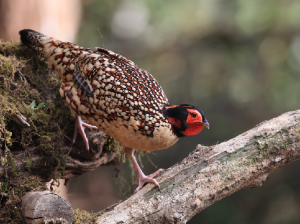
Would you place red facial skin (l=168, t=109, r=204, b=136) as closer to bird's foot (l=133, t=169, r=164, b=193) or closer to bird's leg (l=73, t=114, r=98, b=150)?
bird's foot (l=133, t=169, r=164, b=193)

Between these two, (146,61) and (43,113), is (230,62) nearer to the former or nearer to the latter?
(146,61)

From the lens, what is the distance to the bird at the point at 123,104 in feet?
8.57

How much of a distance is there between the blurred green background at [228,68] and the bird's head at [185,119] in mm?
3064

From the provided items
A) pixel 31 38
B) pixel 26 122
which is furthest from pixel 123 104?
pixel 31 38

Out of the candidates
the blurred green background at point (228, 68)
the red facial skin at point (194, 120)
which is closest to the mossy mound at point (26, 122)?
Result: the red facial skin at point (194, 120)

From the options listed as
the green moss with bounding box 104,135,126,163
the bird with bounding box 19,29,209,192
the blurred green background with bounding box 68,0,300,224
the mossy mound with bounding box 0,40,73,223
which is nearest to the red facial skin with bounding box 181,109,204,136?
the bird with bounding box 19,29,209,192

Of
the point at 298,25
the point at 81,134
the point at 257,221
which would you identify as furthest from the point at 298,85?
the point at 81,134

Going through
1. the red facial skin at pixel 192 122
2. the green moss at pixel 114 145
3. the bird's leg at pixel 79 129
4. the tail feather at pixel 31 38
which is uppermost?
the tail feather at pixel 31 38

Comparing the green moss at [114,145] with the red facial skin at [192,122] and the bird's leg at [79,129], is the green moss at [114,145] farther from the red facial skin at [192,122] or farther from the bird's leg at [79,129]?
the red facial skin at [192,122]

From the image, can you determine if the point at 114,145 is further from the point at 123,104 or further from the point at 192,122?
the point at 192,122

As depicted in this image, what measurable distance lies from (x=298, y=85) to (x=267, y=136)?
151 inches

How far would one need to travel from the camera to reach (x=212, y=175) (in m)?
2.47

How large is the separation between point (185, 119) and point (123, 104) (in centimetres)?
57

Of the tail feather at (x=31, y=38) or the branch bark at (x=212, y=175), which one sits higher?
the tail feather at (x=31, y=38)
